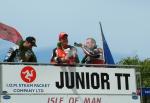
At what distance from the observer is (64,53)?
1174 centimetres

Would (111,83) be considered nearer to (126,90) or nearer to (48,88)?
(126,90)

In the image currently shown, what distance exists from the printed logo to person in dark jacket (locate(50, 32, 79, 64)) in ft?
1.84

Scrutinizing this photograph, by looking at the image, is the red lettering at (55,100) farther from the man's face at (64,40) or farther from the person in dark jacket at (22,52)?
the man's face at (64,40)

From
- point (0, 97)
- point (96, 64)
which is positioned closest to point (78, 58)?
point (96, 64)

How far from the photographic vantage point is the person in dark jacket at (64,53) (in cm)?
1159

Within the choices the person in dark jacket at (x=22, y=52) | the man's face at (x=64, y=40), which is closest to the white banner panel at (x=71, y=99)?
the person in dark jacket at (x=22, y=52)

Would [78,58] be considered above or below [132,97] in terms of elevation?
above

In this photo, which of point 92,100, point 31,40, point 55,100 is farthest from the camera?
point 31,40

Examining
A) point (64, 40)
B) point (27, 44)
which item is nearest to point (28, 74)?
point (27, 44)

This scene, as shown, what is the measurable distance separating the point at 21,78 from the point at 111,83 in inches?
73.9

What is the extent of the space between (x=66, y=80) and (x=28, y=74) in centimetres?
77

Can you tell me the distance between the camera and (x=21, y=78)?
36.6 feet

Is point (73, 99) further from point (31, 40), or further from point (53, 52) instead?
point (31, 40)

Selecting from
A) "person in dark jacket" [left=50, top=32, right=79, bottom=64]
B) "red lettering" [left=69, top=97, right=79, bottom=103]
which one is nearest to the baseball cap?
"person in dark jacket" [left=50, top=32, right=79, bottom=64]
